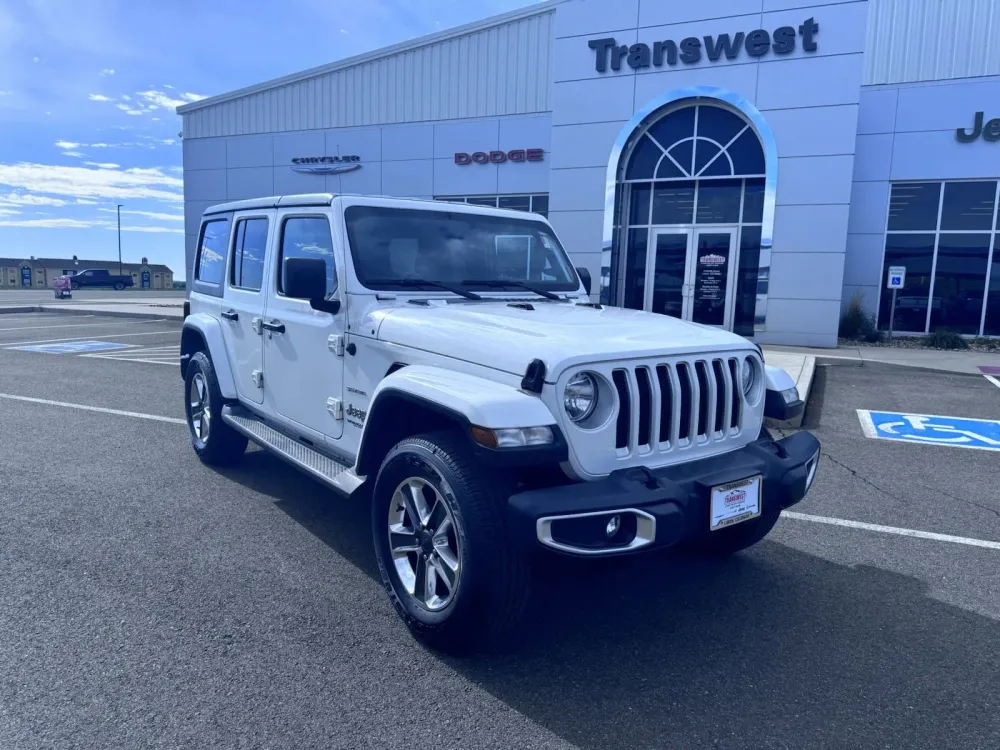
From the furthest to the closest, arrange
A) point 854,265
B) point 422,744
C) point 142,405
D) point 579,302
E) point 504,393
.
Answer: point 854,265
point 142,405
point 579,302
point 504,393
point 422,744

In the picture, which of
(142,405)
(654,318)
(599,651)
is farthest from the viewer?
(142,405)

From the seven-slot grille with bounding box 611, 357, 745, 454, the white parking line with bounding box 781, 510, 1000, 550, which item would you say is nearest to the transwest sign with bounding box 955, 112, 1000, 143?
the white parking line with bounding box 781, 510, 1000, 550

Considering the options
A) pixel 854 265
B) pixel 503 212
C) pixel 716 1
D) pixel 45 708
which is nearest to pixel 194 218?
pixel 716 1

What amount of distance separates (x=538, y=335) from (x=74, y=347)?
13.6 m

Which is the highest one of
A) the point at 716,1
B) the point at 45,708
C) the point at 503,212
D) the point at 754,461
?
the point at 716,1

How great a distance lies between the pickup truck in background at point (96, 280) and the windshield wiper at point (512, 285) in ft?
197

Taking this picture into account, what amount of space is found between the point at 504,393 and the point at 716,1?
15.4 metres

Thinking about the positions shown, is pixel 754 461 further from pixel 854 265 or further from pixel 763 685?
pixel 854 265

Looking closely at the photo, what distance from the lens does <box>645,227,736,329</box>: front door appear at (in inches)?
651

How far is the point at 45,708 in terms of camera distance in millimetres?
2682

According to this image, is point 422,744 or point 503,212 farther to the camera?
point 503,212

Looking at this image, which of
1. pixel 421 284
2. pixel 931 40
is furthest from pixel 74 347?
pixel 931 40

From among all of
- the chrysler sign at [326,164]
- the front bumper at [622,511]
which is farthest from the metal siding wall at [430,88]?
the front bumper at [622,511]

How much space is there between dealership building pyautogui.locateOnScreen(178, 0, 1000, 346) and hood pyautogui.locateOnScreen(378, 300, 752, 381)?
12981 mm
